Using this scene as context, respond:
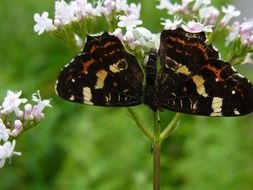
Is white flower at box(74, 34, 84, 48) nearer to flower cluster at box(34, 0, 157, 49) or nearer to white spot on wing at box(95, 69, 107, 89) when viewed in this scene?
flower cluster at box(34, 0, 157, 49)

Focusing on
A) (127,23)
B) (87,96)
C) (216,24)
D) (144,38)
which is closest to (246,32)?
(216,24)

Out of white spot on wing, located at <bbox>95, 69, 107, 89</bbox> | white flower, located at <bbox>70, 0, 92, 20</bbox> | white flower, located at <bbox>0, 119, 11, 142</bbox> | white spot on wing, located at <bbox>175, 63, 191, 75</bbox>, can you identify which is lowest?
white flower, located at <bbox>0, 119, 11, 142</bbox>

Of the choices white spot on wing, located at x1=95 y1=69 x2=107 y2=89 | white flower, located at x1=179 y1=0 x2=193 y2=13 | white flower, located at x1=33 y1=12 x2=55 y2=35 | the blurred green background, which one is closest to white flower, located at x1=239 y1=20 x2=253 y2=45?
white flower, located at x1=179 y1=0 x2=193 y2=13

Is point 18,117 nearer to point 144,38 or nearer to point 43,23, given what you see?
point 43,23

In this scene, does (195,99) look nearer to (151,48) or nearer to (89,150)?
(151,48)

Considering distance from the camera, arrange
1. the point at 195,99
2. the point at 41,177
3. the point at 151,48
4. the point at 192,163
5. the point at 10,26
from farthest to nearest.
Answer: the point at 10,26 < the point at 41,177 < the point at 192,163 < the point at 151,48 < the point at 195,99

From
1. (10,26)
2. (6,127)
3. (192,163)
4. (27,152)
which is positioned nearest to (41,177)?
(27,152)
